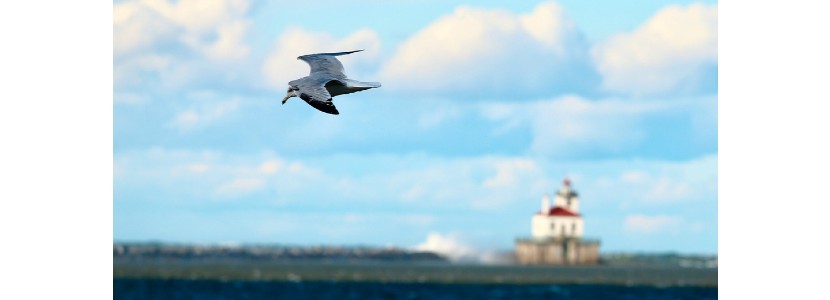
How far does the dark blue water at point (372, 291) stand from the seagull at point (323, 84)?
62.1 meters

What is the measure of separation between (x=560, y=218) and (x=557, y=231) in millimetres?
1872

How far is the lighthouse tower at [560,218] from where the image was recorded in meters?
131

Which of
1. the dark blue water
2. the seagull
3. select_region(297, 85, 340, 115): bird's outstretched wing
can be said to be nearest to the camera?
select_region(297, 85, 340, 115): bird's outstretched wing

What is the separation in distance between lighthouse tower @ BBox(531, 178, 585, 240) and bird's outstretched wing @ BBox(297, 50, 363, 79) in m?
110

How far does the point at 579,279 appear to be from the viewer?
11919 cm

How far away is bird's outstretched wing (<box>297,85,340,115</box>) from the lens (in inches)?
684

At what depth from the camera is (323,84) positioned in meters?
18.5

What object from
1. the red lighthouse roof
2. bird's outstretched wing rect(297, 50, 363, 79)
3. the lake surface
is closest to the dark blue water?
the lake surface

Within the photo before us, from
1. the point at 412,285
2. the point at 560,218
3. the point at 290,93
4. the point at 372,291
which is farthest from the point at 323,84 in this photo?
the point at 560,218

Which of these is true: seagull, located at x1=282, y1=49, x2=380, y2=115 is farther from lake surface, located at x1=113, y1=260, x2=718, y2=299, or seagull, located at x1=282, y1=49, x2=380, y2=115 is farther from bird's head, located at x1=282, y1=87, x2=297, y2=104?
lake surface, located at x1=113, y1=260, x2=718, y2=299

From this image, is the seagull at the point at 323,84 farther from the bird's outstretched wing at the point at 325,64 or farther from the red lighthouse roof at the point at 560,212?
the red lighthouse roof at the point at 560,212

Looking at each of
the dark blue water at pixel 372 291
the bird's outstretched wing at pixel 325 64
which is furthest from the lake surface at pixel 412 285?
the bird's outstretched wing at pixel 325 64
